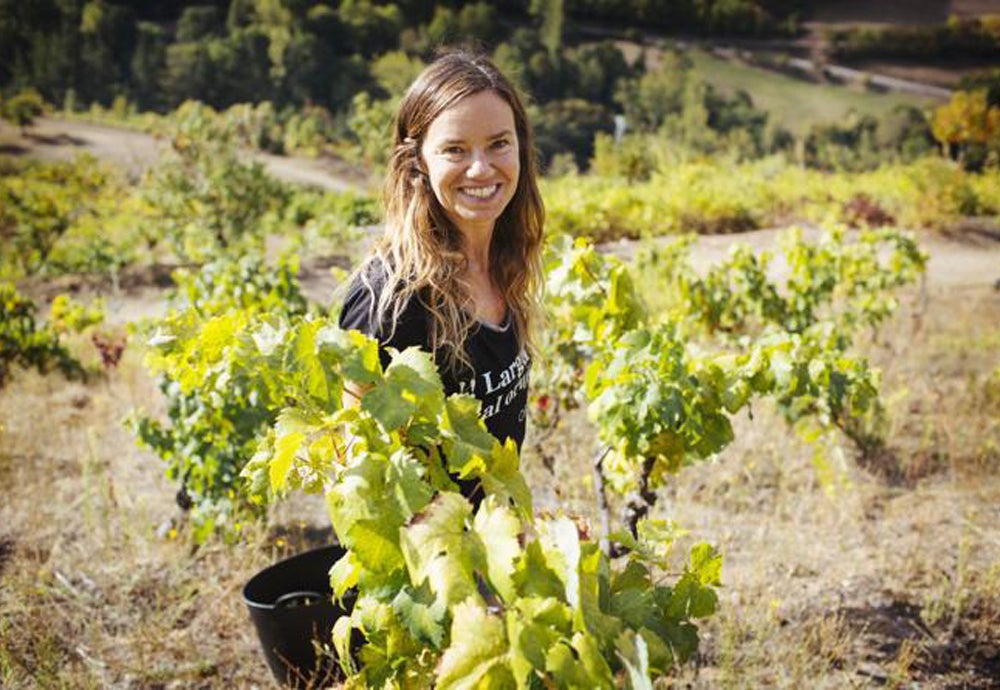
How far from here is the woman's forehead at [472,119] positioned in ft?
5.19

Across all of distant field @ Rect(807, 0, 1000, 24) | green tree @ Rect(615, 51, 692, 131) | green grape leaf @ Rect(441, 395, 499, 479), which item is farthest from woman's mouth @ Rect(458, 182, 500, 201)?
distant field @ Rect(807, 0, 1000, 24)

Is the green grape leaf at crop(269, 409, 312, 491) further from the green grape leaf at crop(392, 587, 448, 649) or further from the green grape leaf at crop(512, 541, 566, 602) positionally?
the green grape leaf at crop(512, 541, 566, 602)

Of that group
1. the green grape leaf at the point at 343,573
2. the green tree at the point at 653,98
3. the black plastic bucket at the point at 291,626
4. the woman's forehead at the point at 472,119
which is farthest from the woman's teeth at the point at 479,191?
the green tree at the point at 653,98

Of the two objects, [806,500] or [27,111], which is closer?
[806,500]

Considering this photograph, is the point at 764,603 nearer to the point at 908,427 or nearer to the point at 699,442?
the point at 699,442

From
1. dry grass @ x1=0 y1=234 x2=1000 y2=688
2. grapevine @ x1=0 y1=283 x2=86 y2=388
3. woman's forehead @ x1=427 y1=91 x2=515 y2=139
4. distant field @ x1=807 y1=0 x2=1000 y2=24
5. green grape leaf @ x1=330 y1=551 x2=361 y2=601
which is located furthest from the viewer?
distant field @ x1=807 y1=0 x2=1000 y2=24

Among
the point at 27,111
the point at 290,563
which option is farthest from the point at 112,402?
the point at 27,111

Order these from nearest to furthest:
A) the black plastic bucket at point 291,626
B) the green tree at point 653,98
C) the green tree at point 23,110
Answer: the black plastic bucket at point 291,626 → the green tree at point 23,110 → the green tree at point 653,98

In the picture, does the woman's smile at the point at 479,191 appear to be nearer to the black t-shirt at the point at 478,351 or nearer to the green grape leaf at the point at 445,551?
the black t-shirt at the point at 478,351

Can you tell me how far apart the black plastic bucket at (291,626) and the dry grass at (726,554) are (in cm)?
25

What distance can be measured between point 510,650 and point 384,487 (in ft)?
0.91

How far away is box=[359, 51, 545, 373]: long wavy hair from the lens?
1.53 metres

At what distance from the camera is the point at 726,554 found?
116 inches

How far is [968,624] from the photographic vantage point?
2.56m
